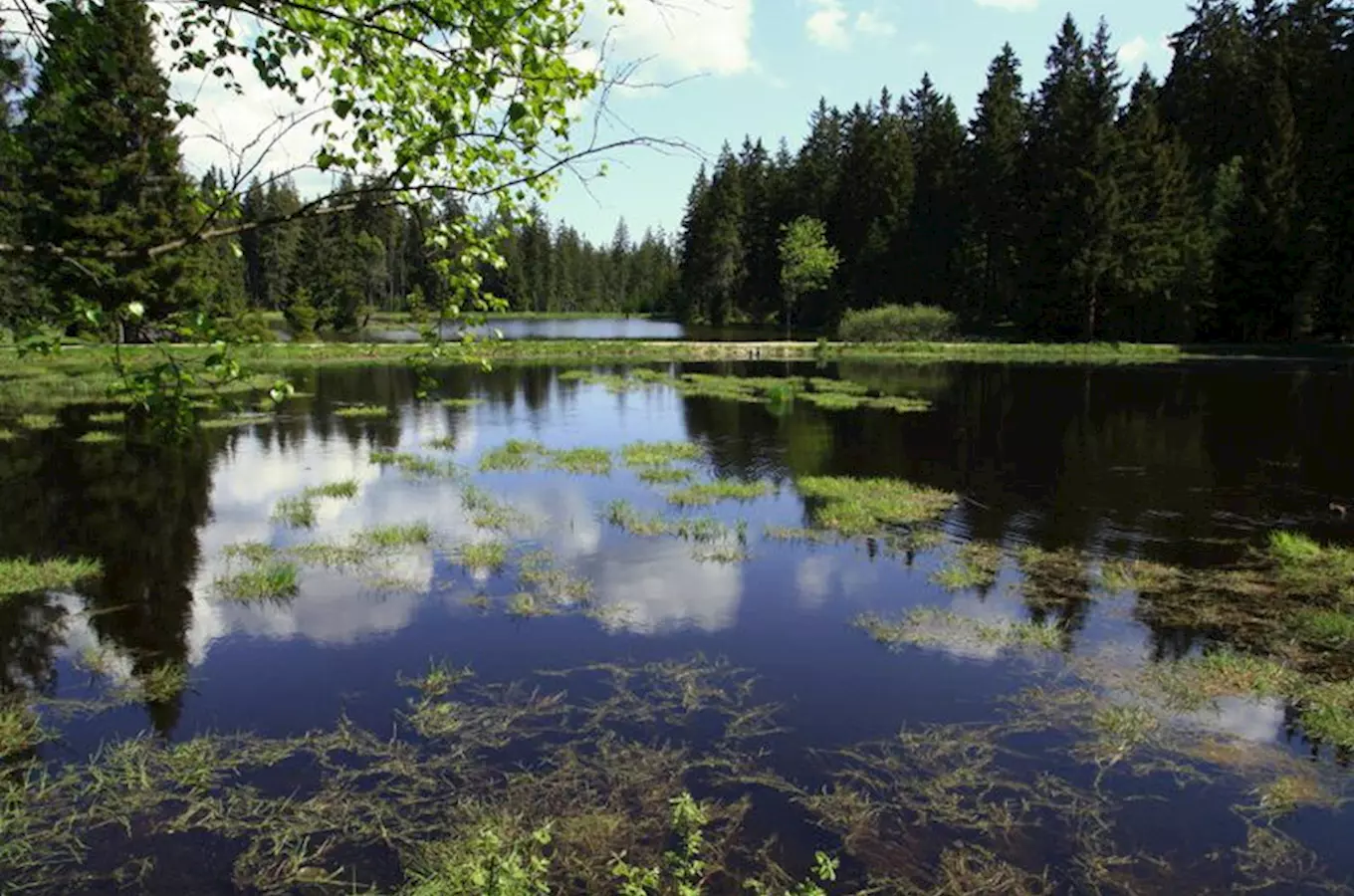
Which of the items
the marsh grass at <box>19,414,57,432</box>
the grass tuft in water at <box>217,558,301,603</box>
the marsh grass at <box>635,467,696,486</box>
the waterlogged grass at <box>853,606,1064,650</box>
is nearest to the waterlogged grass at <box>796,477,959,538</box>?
the marsh grass at <box>635,467,696,486</box>

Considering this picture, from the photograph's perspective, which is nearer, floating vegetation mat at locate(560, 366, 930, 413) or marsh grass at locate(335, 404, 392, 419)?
marsh grass at locate(335, 404, 392, 419)

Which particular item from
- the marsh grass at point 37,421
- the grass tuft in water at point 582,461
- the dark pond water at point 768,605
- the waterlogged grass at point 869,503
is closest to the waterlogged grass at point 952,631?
the dark pond water at point 768,605

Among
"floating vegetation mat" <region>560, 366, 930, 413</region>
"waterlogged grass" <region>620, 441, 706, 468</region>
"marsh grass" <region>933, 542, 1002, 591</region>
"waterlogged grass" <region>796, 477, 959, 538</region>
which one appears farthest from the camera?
"floating vegetation mat" <region>560, 366, 930, 413</region>

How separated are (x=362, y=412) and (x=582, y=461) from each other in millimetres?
14651

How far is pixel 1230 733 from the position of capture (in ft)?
31.7

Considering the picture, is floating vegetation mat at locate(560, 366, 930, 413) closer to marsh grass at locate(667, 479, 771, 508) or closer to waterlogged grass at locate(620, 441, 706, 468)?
waterlogged grass at locate(620, 441, 706, 468)

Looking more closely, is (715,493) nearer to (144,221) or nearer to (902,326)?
(144,221)

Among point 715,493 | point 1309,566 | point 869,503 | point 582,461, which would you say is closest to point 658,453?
point 582,461

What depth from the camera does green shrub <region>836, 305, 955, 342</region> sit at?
74750mm

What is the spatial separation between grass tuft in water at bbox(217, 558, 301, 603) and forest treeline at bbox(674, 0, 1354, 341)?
2489 inches

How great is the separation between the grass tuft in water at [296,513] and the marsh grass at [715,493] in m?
8.21

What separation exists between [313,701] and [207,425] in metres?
25.6

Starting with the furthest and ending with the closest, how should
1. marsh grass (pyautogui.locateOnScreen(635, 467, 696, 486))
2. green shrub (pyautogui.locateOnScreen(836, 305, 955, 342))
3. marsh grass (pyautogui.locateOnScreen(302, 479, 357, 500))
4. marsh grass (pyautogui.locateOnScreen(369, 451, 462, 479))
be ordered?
green shrub (pyautogui.locateOnScreen(836, 305, 955, 342)) → marsh grass (pyautogui.locateOnScreen(369, 451, 462, 479)) → marsh grass (pyautogui.locateOnScreen(635, 467, 696, 486)) → marsh grass (pyautogui.locateOnScreen(302, 479, 357, 500))

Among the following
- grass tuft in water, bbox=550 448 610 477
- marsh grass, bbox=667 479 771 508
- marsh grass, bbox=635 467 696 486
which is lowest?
marsh grass, bbox=667 479 771 508
